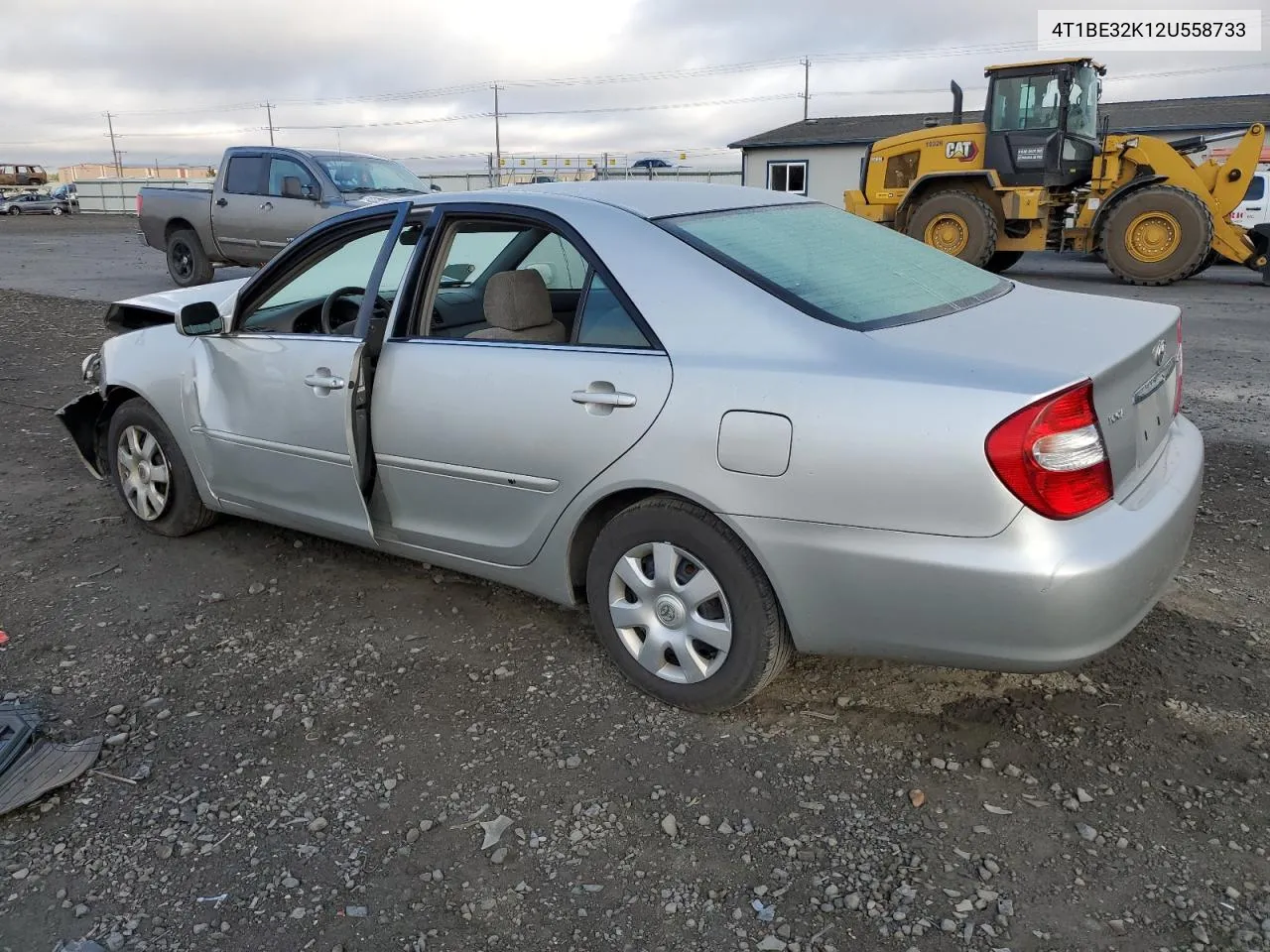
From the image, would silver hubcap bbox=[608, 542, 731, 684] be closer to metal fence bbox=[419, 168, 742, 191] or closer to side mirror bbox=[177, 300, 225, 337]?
side mirror bbox=[177, 300, 225, 337]

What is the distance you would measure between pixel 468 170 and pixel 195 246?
83.9 feet

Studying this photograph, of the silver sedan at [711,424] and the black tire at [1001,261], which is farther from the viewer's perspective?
the black tire at [1001,261]

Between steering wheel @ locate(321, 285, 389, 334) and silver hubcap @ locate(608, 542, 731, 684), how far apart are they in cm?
162

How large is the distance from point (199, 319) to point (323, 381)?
2.59 feet

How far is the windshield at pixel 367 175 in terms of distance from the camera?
12305 mm

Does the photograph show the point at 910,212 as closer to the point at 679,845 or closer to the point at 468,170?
the point at 679,845

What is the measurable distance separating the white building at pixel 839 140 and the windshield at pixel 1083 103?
44.0 ft

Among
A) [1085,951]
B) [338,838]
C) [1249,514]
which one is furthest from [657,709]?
[1249,514]

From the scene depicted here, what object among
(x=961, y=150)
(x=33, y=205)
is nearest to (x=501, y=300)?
(x=961, y=150)

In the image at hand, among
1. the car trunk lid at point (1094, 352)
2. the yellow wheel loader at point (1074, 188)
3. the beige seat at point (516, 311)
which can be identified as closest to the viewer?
the car trunk lid at point (1094, 352)

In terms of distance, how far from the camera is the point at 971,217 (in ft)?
48.1

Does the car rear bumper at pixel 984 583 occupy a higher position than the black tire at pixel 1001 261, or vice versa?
the black tire at pixel 1001 261

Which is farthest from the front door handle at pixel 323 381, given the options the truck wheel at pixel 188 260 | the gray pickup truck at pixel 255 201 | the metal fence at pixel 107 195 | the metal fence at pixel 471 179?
the metal fence at pixel 107 195

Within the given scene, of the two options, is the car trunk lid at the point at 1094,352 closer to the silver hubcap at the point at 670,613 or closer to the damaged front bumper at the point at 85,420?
the silver hubcap at the point at 670,613
